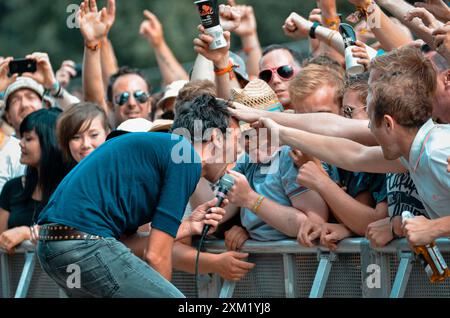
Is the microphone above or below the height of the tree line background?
above

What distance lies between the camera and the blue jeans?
4.70 metres

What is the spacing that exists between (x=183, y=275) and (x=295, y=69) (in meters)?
1.72

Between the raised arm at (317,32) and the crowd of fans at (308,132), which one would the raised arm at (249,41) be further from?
the raised arm at (317,32)

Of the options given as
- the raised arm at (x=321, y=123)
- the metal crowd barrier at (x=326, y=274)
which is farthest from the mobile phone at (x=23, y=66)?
the raised arm at (x=321, y=123)

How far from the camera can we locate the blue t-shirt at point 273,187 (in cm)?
582

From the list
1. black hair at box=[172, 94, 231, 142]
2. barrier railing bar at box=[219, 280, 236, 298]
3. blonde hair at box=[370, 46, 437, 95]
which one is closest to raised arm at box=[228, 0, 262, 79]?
barrier railing bar at box=[219, 280, 236, 298]

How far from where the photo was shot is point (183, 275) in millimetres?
6508

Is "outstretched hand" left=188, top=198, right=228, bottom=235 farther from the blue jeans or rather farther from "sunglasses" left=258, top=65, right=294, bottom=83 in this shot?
"sunglasses" left=258, top=65, right=294, bottom=83

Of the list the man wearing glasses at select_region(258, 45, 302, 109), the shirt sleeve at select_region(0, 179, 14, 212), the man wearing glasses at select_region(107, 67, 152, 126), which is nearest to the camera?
the man wearing glasses at select_region(258, 45, 302, 109)

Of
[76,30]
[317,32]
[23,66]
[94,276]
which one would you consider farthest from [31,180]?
[76,30]

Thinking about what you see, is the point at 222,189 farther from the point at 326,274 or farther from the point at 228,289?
the point at 228,289

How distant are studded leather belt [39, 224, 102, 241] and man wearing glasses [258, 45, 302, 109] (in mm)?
2500
